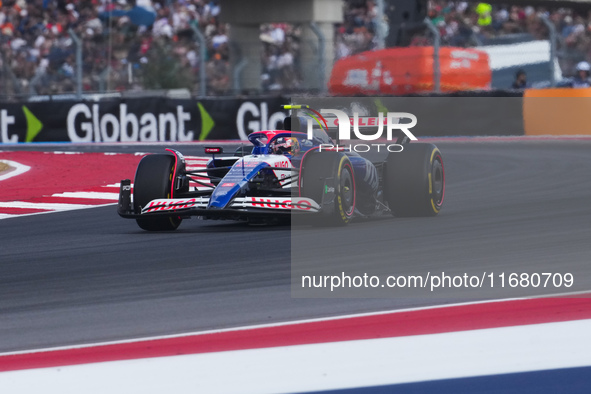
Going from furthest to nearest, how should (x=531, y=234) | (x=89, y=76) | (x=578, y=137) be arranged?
1. (x=89, y=76)
2. (x=578, y=137)
3. (x=531, y=234)

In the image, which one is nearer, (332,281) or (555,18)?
(332,281)

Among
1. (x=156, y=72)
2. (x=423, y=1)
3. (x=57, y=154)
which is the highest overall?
(x=423, y=1)

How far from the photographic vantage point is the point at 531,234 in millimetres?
7215

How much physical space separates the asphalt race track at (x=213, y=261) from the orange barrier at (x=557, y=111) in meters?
8.09

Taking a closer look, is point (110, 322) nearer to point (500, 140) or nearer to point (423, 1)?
point (500, 140)

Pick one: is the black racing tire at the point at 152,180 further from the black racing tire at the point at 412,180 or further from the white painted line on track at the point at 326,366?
the white painted line on track at the point at 326,366

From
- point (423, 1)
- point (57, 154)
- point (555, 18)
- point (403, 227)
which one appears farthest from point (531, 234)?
point (555, 18)

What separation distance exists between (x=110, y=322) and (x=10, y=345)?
500mm

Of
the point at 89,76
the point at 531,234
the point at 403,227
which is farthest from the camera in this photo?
the point at 89,76

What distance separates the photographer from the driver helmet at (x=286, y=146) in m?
8.00

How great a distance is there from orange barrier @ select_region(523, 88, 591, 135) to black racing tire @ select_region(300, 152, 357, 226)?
11.3m

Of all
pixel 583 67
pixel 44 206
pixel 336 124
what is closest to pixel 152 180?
pixel 336 124

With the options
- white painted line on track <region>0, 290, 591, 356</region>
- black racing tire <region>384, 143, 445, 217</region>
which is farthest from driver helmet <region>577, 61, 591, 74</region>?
white painted line on track <region>0, 290, 591, 356</region>

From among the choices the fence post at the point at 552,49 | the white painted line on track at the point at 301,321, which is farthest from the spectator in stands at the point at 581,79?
the white painted line on track at the point at 301,321
